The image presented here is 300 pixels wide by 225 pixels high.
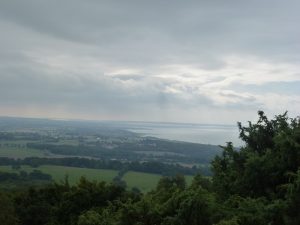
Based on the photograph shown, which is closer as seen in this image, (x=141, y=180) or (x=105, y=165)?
(x=141, y=180)

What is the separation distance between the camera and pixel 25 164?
88375 millimetres

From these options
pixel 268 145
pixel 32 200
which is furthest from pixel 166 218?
pixel 32 200

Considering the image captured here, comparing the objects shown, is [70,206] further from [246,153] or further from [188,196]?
[188,196]

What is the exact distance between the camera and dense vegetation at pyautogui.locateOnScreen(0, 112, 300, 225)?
11.9m

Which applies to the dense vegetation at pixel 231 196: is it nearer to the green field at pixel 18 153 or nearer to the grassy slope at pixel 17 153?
the green field at pixel 18 153

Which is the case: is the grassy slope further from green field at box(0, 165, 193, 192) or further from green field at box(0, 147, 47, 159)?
green field at box(0, 165, 193, 192)

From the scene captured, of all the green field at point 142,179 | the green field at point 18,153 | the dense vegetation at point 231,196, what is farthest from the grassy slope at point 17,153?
the dense vegetation at point 231,196

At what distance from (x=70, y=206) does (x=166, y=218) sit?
11.7 metres

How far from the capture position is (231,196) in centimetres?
1485

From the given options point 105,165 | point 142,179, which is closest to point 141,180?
point 142,179

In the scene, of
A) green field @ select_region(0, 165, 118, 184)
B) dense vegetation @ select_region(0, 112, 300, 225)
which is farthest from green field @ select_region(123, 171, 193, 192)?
dense vegetation @ select_region(0, 112, 300, 225)

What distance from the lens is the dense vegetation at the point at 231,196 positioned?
11906mm

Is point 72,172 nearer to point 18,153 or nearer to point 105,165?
point 105,165

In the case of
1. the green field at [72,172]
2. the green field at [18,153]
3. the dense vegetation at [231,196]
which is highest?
the dense vegetation at [231,196]
